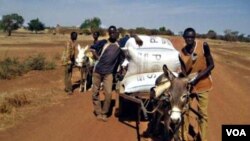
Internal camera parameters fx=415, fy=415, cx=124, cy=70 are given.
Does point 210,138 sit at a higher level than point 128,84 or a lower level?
lower

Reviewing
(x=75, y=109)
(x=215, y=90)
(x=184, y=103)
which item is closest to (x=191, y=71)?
(x=184, y=103)

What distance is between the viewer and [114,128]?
982 centimetres

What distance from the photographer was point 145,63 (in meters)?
9.52

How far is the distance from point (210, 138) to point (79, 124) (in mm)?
3130

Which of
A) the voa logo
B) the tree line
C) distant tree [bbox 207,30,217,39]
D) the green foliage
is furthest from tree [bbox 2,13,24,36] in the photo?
the voa logo

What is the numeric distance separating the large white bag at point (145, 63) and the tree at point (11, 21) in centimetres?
7869

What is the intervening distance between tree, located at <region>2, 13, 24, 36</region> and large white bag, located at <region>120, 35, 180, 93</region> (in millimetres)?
78694

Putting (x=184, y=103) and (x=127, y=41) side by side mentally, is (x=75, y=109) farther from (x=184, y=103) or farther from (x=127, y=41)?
(x=184, y=103)

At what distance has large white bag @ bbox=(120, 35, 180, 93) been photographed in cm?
945

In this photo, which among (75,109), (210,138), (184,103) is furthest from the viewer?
(75,109)

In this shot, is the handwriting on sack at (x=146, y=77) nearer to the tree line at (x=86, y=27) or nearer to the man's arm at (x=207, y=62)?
the man's arm at (x=207, y=62)

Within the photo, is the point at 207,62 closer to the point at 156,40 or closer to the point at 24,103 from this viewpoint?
the point at 156,40

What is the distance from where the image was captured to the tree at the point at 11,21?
8750 centimetres

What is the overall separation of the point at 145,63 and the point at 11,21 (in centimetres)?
8495
